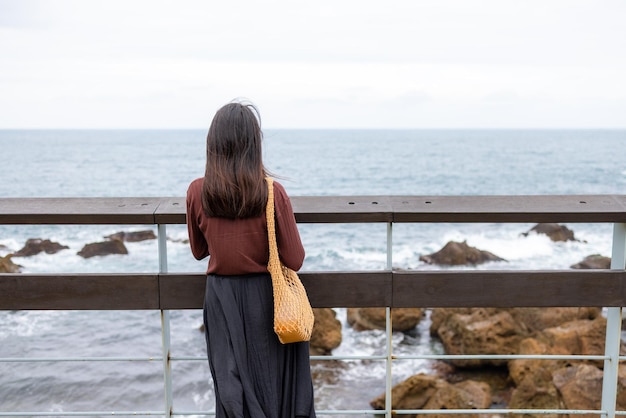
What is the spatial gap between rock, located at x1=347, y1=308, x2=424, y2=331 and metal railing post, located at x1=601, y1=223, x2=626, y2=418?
9301 mm

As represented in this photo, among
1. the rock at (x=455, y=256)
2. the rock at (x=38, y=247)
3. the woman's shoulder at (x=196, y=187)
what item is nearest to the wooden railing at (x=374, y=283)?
the woman's shoulder at (x=196, y=187)

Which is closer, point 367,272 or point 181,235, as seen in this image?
point 367,272

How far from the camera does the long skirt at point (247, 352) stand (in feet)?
6.98

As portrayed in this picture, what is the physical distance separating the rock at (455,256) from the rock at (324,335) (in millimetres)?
8357

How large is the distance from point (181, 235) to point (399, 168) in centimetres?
3040

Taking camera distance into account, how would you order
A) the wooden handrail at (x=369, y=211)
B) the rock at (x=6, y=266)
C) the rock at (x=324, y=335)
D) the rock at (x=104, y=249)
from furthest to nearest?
1. the rock at (x=104, y=249)
2. the rock at (x=6, y=266)
3. the rock at (x=324, y=335)
4. the wooden handrail at (x=369, y=211)

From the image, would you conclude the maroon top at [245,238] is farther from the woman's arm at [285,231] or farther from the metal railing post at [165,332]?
the metal railing post at [165,332]

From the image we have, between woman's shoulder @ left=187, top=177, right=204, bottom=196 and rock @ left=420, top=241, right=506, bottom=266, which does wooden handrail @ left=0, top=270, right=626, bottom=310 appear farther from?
rock @ left=420, top=241, right=506, bottom=266

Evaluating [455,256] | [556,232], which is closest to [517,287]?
[455,256]

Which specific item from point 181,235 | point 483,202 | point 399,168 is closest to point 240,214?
point 483,202

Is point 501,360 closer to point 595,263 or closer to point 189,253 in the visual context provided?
point 595,263

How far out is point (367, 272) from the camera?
91.4 inches

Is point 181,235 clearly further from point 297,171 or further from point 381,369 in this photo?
point 297,171

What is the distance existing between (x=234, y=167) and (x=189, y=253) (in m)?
18.8
